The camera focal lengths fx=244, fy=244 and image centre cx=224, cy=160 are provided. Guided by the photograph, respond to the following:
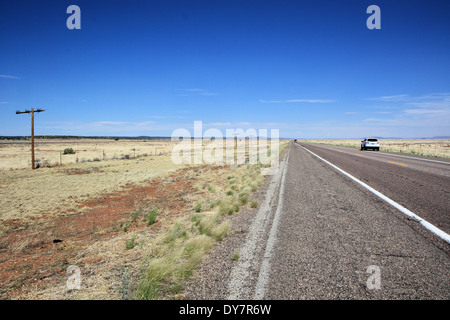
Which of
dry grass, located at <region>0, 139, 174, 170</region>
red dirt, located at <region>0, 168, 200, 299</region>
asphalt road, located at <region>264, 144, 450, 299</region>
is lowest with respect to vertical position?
red dirt, located at <region>0, 168, 200, 299</region>

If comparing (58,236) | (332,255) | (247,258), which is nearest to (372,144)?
(332,255)

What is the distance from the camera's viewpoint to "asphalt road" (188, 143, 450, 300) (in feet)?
9.00

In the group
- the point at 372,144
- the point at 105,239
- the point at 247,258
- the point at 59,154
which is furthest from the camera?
the point at 59,154

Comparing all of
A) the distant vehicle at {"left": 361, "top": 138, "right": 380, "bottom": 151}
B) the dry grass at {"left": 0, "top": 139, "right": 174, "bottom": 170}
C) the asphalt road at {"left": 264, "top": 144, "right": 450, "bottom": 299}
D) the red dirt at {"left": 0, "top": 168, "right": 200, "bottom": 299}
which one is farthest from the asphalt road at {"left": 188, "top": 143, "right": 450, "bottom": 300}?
the distant vehicle at {"left": 361, "top": 138, "right": 380, "bottom": 151}

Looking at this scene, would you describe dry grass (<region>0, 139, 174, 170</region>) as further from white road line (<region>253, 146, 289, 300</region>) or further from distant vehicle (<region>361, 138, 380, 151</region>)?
distant vehicle (<region>361, 138, 380, 151</region>)

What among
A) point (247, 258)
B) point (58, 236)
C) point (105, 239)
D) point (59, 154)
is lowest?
point (58, 236)

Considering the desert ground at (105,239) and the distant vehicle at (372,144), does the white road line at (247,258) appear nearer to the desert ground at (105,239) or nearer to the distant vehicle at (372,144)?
the desert ground at (105,239)

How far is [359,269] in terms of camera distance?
3.12 metres

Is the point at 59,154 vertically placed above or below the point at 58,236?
above

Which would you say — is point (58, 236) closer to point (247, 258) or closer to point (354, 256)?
point (247, 258)

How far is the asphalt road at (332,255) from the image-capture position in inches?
108

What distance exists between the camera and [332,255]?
3.54 m
